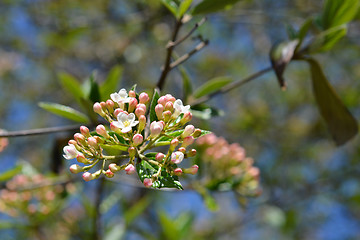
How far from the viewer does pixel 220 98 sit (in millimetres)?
5641

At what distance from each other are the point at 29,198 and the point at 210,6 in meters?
1.52

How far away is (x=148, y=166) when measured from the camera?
107 centimetres

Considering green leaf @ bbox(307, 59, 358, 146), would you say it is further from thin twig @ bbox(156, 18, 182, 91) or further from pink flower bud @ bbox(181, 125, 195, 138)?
pink flower bud @ bbox(181, 125, 195, 138)

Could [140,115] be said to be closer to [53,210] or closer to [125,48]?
[53,210]

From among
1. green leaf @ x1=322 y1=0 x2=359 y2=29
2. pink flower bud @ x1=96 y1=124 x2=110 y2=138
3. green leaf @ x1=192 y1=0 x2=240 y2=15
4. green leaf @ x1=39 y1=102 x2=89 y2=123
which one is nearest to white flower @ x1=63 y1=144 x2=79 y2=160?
pink flower bud @ x1=96 y1=124 x2=110 y2=138

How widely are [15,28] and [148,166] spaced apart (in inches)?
203

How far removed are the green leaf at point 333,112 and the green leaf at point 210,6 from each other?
0.45m

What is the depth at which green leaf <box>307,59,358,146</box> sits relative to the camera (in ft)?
5.24

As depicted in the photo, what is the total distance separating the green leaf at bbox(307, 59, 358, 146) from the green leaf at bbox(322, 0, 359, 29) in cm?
23

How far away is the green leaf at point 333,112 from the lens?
1596 mm

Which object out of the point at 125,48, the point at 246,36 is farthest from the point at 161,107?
the point at 246,36

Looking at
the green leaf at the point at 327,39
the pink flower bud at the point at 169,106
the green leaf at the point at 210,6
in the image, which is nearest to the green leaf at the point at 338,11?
the green leaf at the point at 327,39

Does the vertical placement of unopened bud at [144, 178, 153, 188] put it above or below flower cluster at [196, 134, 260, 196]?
above

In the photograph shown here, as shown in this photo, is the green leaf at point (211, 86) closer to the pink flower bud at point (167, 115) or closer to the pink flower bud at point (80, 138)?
the pink flower bud at point (167, 115)
